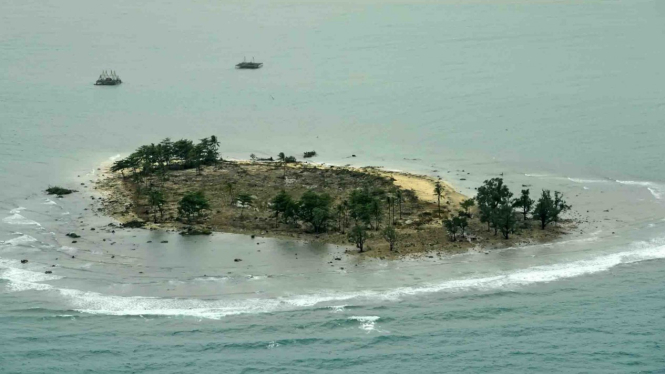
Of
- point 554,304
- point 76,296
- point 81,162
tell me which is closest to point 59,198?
point 81,162

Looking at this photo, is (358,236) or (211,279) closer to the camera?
(211,279)

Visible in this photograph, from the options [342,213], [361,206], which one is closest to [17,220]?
[342,213]

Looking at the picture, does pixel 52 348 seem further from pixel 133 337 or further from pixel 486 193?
pixel 486 193

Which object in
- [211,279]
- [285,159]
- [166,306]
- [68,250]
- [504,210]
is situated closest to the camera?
[166,306]

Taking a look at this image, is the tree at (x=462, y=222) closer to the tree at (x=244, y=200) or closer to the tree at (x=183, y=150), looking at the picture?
the tree at (x=244, y=200)

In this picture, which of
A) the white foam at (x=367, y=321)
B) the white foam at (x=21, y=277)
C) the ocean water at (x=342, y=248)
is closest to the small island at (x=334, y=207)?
the ocean water at (x=342, y=248)

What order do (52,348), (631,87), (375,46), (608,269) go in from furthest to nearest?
(375,46)
(631,87)
(608,269)
(52,348)

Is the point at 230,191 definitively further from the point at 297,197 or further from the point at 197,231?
the point at 197,231
